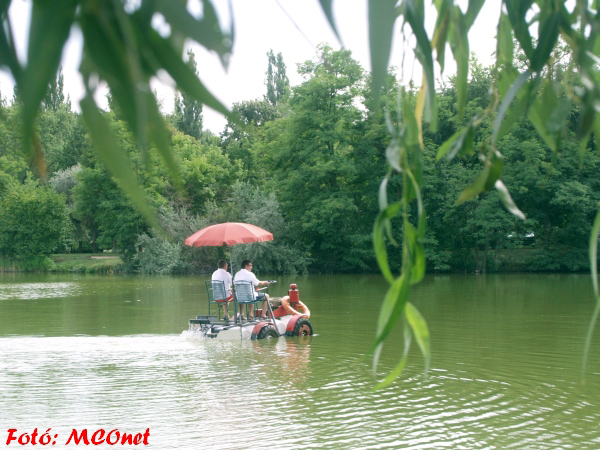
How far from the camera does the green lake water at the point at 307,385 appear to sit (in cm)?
573

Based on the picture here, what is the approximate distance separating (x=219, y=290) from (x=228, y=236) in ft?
3.16

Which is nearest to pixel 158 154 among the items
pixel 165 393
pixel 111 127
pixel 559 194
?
pixel 111 127

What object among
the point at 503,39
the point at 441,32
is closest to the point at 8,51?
the point at 441,32

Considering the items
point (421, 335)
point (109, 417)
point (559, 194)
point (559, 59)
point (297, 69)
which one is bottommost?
point (109, 417)

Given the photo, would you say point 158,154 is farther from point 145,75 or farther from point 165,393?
point 165,393

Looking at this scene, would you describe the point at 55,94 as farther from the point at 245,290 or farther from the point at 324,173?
the point at 324,173

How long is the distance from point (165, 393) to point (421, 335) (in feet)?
21.0

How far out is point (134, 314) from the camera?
648 inches

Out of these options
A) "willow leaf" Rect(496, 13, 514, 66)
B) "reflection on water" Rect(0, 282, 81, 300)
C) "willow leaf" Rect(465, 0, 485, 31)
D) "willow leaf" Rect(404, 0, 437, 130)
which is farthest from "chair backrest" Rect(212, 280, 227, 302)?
"reflection on water" Rect(0, 282, 81, 300)

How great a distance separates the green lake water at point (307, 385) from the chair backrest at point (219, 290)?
887mm

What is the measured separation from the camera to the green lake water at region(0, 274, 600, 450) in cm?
573

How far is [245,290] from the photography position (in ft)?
37.8

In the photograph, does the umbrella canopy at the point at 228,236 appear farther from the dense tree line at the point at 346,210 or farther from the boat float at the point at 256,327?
the dense tree line at the point at 346,210

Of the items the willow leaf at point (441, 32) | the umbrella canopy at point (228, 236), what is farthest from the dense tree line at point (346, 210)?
the willow leaf at point (441, 32)
